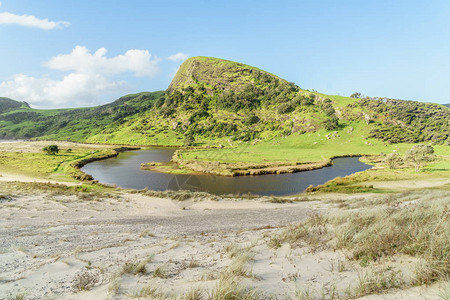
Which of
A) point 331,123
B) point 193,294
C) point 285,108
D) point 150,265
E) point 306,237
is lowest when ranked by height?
point 150,265

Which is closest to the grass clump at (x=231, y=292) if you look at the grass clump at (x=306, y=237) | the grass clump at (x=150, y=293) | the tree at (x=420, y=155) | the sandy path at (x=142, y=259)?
the sandy path at (x=142, y=259)

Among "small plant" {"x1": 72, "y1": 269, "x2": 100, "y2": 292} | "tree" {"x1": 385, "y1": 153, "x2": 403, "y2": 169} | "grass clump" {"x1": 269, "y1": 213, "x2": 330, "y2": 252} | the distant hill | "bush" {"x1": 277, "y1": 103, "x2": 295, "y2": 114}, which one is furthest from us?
"bush" {"x1": 277, "y1": 103, "x2": 295, "y2": 114}

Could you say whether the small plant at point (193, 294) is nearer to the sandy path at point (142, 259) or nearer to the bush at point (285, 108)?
the sandy path at point (142, 259)

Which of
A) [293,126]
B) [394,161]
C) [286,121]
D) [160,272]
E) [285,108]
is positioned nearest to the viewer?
[160,272]

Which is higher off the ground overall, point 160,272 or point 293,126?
point 293,126

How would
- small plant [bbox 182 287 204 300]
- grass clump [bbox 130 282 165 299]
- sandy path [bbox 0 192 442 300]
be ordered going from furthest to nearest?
sandy path [bbox 0 192 442 300]
grass clump [bbox 130 282 165 299]
small plant [bbox 182 287 204 300]

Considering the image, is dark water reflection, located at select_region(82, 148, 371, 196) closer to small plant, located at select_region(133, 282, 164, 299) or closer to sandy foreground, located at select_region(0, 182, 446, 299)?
sandy foreground, located at select_region(0, 182, 446, 299)

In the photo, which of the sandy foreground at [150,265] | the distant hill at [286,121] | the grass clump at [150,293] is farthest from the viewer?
the distant hill at [286,121]

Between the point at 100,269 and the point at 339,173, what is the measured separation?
184ft

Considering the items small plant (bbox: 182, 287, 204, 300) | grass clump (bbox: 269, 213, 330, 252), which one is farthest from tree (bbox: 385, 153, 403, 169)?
small plant (bbox: 182, 287, 204, 300)

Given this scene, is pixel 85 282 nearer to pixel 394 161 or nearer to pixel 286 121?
pixel 394 161

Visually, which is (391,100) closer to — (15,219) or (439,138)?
(439,138)

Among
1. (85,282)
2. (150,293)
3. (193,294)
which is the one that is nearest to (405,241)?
(193,294)

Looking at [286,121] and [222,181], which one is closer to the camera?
[222,181]
